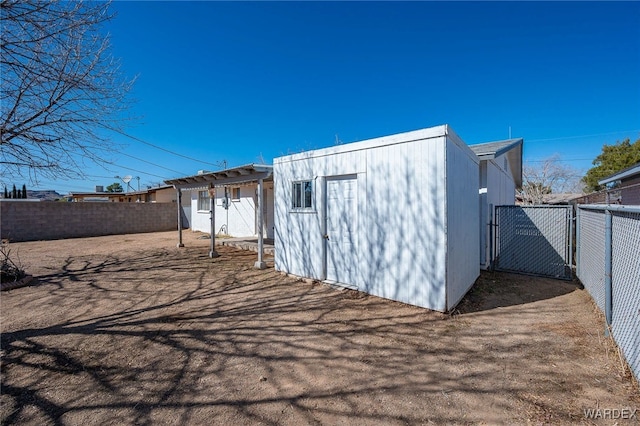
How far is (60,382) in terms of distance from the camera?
2.64 m

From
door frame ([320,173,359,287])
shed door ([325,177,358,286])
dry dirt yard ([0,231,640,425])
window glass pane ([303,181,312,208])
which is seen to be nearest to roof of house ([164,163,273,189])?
window glass pane ([303,181,312,208])

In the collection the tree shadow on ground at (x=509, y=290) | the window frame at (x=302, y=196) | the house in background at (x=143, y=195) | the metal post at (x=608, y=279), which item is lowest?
the tree shadow on ground at (x=509, y=290)

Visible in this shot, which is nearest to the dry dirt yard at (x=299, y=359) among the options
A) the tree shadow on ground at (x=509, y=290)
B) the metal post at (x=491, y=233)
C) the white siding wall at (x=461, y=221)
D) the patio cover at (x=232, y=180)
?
the tree shadow on ground at (x=509, y=290)

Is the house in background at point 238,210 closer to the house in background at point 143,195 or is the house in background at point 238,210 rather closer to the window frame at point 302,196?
the house in background at point 143,195

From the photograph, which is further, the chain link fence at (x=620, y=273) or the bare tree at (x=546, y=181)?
the bare tree at (x=546, y=181)

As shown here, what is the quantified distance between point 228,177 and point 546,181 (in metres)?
29.5

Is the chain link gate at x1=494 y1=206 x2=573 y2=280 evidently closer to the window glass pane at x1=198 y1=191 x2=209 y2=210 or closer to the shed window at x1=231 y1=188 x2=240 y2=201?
the shed window at x1=231 y1=188 x2=240 y2=201

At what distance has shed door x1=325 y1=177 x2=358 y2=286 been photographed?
5230mm

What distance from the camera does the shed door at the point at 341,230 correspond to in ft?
17.2

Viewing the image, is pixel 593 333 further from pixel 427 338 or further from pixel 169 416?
pixel 169 416

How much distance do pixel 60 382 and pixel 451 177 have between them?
16.8 ft

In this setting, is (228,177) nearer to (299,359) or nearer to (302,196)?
(302,196)

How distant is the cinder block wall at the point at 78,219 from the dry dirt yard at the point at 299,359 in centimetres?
1132

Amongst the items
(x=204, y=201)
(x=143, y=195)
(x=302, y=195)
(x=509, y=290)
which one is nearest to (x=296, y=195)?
(x=302, y=195)
